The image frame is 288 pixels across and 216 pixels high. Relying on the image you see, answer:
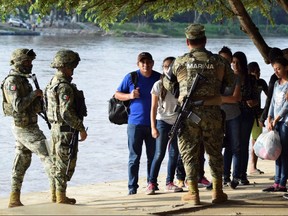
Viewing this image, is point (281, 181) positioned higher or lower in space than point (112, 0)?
lower

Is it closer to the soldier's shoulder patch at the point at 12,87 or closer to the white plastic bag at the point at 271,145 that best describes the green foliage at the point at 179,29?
the white plastic bag at the point at 271,145

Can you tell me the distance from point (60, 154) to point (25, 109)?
2.92ft

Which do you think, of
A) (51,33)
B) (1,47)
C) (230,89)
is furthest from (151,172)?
(51,33)

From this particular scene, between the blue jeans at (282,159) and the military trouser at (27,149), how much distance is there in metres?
2.55

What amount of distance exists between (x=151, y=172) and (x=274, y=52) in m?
2.03

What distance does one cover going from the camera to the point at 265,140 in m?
11.7

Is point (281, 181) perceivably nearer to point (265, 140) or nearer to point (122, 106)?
point (265, 140)

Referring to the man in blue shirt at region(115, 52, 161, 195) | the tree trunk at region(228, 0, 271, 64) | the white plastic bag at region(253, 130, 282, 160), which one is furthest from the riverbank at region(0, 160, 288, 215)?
the tree trunk at region(228, 0, 271, 64)

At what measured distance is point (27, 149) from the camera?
38.6 ft

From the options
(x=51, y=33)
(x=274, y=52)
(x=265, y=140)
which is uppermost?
(x=274, y=52)

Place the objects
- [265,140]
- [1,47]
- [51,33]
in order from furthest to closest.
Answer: [51,33] → [1,47] → [265,140]

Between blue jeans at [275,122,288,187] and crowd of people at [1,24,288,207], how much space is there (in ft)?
0.04

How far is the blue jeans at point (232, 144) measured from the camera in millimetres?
12406

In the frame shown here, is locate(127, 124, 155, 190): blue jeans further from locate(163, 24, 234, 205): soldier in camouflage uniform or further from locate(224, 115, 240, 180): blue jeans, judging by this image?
locate(163, 24, 234, 205): soldier in camouflage uniform
